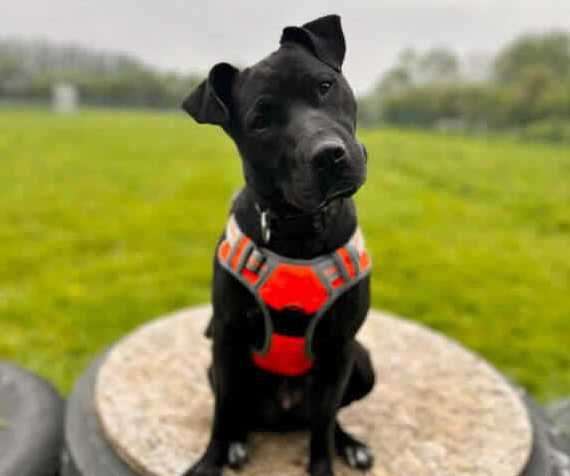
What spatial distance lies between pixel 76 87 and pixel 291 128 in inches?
1869

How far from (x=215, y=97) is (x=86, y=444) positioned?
1.51 meters

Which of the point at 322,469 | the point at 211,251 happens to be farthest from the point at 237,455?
the point at 211,251

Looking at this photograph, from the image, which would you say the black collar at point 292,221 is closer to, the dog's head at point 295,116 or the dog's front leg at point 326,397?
the dog's head at point 295,116

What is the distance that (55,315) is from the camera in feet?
13.7

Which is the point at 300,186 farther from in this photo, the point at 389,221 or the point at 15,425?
the point at 389,221

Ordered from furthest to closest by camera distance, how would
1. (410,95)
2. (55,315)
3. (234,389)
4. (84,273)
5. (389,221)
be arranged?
(410,95)
(389,221)
(84,273)
(55,315)
(234,389)

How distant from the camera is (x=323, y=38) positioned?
1.74m

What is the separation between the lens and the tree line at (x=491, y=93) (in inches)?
801

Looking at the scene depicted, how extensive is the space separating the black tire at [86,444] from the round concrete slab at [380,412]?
4cm

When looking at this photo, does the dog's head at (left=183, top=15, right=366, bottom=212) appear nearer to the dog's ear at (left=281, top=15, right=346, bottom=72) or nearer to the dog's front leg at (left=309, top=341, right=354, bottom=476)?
the dog's ear at (left=281, top=15, right=346, bottom=72)

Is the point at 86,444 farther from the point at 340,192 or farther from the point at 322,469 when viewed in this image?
the point at 340,192

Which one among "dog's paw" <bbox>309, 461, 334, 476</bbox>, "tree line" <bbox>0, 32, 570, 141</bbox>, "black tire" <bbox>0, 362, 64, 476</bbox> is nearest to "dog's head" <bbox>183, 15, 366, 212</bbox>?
"dog's paw" <bbox>309, 461, 334, 476</bbox>

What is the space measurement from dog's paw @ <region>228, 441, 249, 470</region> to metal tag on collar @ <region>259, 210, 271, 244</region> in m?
0.85

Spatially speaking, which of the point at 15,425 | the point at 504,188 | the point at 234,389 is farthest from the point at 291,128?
the point at 504,188
